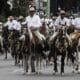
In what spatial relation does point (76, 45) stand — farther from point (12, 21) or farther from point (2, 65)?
point (12, 21)

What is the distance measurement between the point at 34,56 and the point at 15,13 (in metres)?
38.4

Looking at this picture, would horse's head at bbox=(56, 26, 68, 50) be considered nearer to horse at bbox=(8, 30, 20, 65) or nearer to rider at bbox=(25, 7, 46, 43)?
rider at bbox=(25, 7, 46, 43)

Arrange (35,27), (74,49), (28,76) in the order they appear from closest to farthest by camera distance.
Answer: (28,76) → (35,27) → (74,49)

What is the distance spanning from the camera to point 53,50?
21.3 m

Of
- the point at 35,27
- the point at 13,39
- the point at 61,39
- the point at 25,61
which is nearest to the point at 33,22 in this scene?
the point at 35,27

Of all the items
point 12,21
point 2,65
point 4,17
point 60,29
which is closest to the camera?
point 60,29

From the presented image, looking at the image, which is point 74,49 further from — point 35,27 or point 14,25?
point 14,25

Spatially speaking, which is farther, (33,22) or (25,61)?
(25,61)

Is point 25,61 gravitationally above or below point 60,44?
below

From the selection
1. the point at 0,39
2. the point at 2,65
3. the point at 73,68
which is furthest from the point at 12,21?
the point at 73,68

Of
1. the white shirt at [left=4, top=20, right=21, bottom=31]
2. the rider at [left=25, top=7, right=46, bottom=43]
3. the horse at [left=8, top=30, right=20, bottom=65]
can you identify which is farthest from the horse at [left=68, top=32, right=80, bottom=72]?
the white shirt at [left=4, top=20, right=21, bottom=31]

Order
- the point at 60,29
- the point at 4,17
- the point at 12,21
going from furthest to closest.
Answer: the point at 4,17 < the point at 12,21 < the point at 60,29

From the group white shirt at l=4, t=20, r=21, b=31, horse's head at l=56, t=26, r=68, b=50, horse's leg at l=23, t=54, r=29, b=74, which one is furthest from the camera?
white shirt at l=4, t=20, r=21, b=31

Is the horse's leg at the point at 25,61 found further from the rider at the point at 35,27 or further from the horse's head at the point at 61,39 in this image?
the horse's head at the point at 61,39
